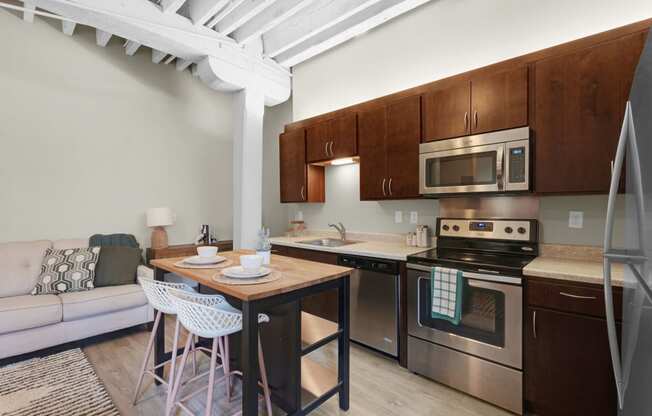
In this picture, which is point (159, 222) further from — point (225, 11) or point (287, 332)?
point (287, 332)

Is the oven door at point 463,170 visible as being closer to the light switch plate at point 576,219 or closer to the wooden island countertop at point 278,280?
the light switch plate at point 576,219

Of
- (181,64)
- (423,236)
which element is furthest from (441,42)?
(181,64)

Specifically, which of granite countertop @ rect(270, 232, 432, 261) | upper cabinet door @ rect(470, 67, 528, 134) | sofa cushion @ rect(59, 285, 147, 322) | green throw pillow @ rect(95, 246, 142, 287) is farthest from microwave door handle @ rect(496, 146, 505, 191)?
green throw pillow @ rect(95, 246, 142, 287)

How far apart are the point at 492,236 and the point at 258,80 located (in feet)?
A: 9.77

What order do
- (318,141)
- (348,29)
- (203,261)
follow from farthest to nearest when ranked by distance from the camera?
(318,141) < (348,29) < (203,261)

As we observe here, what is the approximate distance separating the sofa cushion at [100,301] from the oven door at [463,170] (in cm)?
288

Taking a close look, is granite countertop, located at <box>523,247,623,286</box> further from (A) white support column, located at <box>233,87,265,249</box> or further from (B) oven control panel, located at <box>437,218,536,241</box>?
(A) white support column, located at <box>233,87,265,249</box>

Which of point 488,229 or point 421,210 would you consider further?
point 421,210

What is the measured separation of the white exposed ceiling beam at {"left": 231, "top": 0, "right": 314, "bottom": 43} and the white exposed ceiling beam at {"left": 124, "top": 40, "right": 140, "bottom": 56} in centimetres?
114

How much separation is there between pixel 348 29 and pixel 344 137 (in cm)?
108

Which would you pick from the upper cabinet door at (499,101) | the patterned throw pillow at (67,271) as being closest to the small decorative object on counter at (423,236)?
the upper cabinet door at (499,101)

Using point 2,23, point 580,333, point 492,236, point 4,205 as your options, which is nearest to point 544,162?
point 492,236

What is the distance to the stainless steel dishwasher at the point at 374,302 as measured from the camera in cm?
242

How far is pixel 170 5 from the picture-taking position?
2639 mm
